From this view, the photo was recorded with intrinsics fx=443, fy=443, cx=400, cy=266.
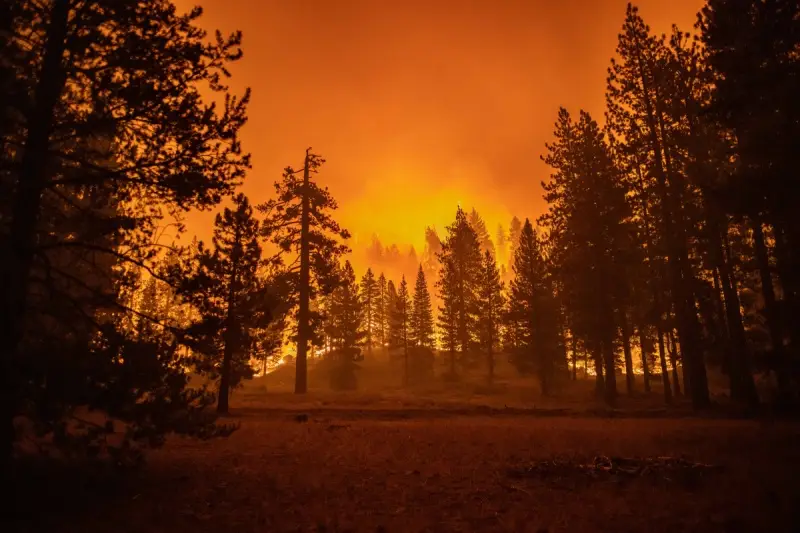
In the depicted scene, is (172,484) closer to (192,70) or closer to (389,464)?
(389,464)

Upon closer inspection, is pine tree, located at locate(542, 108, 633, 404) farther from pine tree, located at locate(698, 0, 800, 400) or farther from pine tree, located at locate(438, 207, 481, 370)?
pine tree, located at locate(438, 207, 481, 370)

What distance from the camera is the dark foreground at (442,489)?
5820 millimetres

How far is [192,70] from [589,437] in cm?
1302

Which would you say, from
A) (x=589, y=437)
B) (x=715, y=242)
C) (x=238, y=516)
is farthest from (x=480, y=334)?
(x=238, y=516)

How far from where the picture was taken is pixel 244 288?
20.5 m

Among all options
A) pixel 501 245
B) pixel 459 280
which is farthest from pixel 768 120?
pixel 501 245

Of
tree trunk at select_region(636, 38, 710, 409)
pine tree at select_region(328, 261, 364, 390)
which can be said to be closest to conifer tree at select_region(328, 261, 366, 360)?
pine tree at select_region(328, 261, 364, 390)

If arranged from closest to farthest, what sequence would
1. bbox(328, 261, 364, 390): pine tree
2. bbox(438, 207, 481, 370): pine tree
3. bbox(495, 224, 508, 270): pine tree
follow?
bbox(328, 261, 364, 390): pine tree, bbox(438, 207, 481, 370): pine tree, bbox(495, 224, 508, 270): pine tree

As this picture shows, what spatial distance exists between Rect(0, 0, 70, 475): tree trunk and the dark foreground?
169cm

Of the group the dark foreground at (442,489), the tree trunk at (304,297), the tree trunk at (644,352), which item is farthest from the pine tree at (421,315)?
the dark foreground at (442,489)

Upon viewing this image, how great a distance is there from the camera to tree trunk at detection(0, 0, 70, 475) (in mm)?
6301

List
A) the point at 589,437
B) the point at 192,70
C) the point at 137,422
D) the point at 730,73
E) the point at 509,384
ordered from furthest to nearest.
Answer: the point at 509,384 → the point at 730,73 → the point at 589,437 → the point at 192,70 → the point at 137,422

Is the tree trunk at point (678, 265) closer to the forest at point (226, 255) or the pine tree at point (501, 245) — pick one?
the forest at point (226, 255)

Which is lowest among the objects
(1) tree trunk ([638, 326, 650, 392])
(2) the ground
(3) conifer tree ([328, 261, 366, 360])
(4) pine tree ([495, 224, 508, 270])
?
(2) the ground
